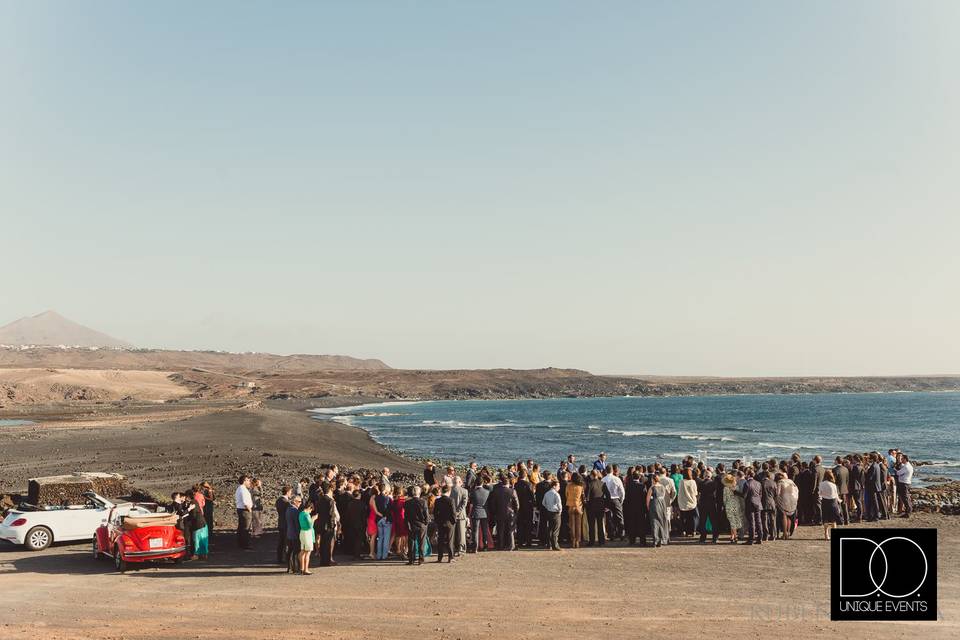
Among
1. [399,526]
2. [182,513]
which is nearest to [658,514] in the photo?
[399,526]

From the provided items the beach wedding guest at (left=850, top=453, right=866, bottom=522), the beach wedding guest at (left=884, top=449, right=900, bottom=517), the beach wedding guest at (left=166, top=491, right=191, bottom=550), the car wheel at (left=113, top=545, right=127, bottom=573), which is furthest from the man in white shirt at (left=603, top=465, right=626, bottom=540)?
the car wheel at (left=113, top=545, right=127, bottom=573)

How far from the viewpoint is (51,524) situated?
758 inches

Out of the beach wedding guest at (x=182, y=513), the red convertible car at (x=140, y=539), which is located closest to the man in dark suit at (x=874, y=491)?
the beach wedding guest at (x=182, y=513)

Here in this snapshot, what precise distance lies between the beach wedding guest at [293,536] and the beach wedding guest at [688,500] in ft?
31.1

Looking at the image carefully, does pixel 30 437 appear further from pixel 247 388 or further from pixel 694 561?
pixel 247 388

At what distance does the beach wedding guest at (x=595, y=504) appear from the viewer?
18.8m

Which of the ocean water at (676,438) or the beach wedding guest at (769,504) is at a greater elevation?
the beach wedding guest at (769,504)

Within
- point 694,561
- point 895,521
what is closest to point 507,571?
point 694,561

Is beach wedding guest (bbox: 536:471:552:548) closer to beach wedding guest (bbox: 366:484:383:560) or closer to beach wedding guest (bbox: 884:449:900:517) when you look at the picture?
beach wedding guest (bbox: 366:484:383:560)

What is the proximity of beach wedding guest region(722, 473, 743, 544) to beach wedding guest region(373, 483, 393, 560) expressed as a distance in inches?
327

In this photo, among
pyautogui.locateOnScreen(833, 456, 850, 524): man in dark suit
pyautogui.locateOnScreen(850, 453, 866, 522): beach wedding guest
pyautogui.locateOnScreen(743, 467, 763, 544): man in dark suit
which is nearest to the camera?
pyautogui.locateOnScreen(743, 467, 763, 544): man in dark suit

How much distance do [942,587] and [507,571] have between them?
27.6 feet

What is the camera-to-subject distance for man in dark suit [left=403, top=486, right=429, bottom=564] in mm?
16781

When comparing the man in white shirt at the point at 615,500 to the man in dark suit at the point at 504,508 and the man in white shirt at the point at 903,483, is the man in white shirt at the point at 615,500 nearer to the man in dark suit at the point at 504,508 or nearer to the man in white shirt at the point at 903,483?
the man in dark suit at the point at 504,508
